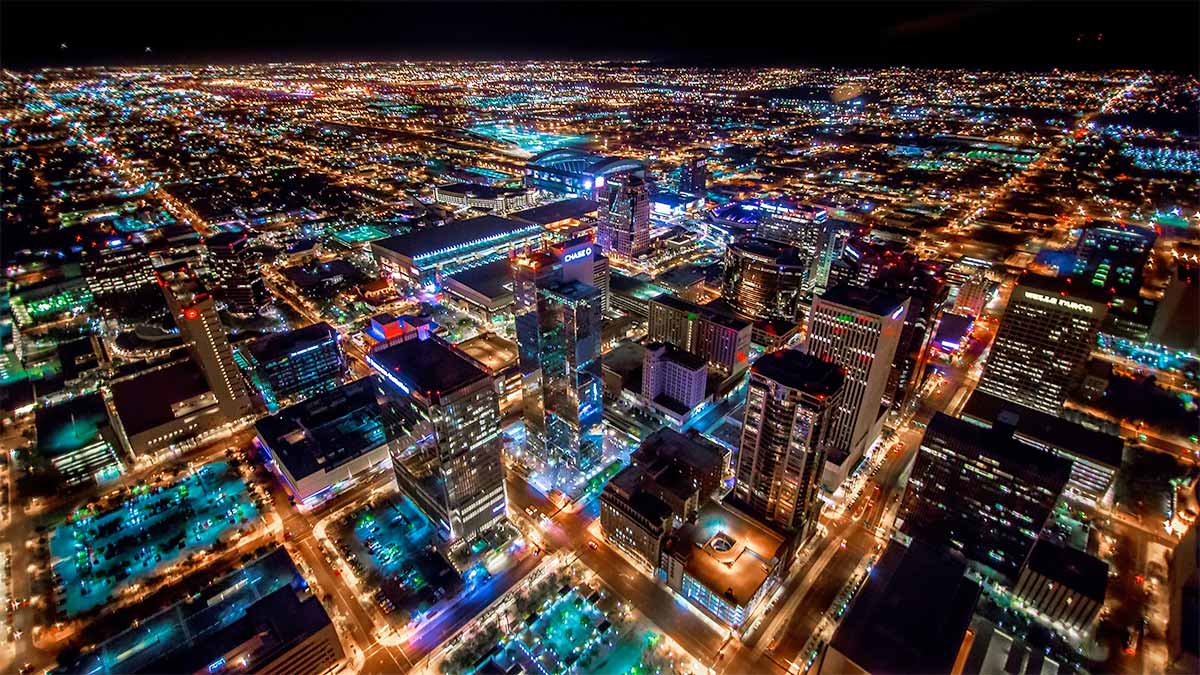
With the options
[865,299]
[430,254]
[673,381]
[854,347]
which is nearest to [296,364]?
[430,254]

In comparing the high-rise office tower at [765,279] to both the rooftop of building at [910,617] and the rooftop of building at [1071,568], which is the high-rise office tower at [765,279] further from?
the rooftop of building at [910,617]

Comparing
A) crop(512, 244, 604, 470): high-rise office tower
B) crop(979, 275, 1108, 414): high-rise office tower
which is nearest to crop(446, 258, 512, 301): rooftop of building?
crop(512, 244, 604, 470): high-rise office tower

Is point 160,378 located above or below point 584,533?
above

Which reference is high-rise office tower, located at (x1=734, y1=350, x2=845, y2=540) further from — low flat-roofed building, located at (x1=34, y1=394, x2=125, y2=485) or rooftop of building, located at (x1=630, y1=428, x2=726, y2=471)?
low flat-roofed building, located at (x1=34, y1=394, x2=125, y2=485)

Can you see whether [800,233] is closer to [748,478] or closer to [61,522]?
[748,478]

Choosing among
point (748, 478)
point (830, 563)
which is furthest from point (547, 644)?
point (830, 563)

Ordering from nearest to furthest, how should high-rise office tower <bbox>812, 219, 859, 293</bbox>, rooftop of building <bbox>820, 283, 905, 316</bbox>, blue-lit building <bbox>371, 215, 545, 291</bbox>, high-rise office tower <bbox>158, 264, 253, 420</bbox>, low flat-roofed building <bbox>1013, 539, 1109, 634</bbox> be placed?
low flat-roofed building <bbox>1013, 539, 1109, 634</bbox> < rooftop of building <bbox>820, 283, 905, 316</bbox> < high-rise office tower <bbox>158, 264, 253, 420</bbox> < high-rise office tower <bbox>812, 219, 859, 293</bbox> < blue-lit building <bbox>371, 215, 545, 291</bbox>

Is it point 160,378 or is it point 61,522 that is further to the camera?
point 160,378
